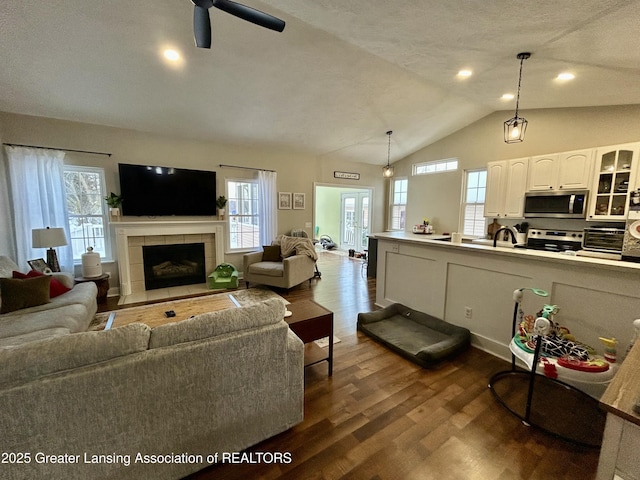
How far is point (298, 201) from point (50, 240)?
4.04 metres

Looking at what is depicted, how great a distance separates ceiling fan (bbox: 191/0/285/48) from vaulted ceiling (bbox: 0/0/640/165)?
521 millimetres

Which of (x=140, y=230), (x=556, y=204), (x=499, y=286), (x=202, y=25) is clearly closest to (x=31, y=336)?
(x=140, y=230)

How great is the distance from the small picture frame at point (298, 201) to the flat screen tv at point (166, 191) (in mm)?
1724

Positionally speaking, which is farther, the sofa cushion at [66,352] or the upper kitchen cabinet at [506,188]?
the upper kitchen cabinet at [506,188]

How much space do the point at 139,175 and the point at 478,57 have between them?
192 inches

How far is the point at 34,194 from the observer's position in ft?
11.8

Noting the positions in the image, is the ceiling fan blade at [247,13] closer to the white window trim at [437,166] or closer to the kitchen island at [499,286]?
the kitchen island at [499,286]

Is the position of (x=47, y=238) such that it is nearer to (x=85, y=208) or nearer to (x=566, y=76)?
(x=85, y=208)

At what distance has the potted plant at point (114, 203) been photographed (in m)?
4.04

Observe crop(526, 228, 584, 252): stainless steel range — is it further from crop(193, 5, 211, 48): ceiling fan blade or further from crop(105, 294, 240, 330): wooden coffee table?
crop(193, 5, 211, 48): ceiling fan blade

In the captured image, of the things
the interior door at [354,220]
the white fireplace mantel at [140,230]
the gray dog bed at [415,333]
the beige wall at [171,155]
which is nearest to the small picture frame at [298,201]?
the beige wall at [171,155]

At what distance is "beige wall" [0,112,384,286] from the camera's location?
12.0ft

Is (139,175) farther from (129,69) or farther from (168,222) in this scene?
(129,69)

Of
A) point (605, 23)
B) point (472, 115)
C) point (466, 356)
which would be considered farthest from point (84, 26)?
point (472, 115)
